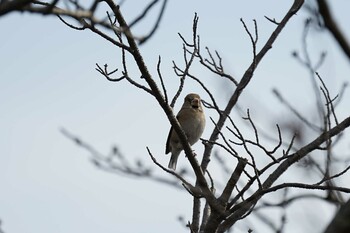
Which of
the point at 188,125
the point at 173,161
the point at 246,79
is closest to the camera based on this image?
the point at 246,79

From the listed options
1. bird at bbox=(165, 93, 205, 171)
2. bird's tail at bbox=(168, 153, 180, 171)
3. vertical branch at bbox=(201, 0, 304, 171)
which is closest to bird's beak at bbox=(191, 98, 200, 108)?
bird at bbox=(165, 93, 205, 171)

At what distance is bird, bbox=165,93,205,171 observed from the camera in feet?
30.8

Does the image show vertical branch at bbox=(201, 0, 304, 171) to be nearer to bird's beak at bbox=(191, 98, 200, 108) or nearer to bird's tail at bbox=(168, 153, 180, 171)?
bird's beak at bbox=(191, 98, 200, 108)

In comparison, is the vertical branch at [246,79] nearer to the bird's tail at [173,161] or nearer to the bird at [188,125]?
the bird at [188,125]

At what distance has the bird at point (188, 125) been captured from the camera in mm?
9375

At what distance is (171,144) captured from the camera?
9656mm

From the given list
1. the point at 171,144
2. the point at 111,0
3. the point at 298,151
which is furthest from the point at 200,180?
the point at 171,144

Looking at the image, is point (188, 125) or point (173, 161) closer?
point (188, 125)

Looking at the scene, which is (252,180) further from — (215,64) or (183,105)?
(183,105)

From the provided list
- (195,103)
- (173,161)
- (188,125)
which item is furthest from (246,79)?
(173,161)

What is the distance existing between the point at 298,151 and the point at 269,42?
237 centimetres

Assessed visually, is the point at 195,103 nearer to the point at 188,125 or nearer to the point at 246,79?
the point at 188,125

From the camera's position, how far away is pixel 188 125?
940 cm

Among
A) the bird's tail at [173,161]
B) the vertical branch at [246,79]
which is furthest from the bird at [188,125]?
the vertical branch at [246,79]
